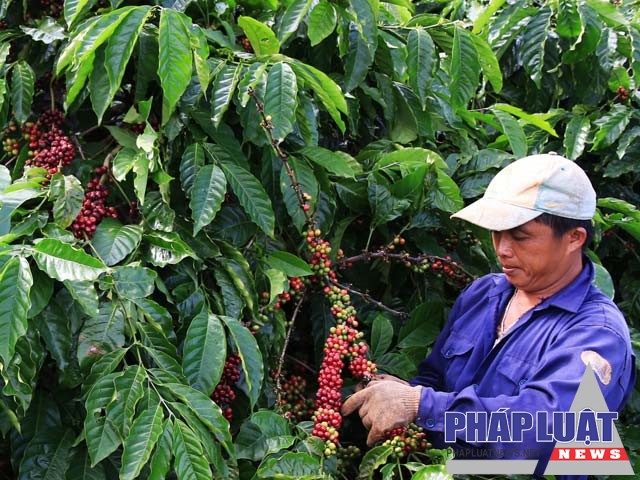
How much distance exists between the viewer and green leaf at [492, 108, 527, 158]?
1.94 m

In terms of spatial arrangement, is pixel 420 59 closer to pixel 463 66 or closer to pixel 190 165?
pixel 463 66

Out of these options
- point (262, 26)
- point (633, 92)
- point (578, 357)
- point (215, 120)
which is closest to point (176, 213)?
point (215, 120)

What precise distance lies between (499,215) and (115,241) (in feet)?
2.37

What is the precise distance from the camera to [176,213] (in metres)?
1.57

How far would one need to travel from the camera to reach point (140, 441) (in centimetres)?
116

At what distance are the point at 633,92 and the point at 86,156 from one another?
1.70 meters

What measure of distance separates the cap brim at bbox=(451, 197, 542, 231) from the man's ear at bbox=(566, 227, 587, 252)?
9 centimetres

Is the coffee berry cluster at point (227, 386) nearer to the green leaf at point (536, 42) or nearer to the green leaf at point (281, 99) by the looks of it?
the green leaf at point (281, 99)

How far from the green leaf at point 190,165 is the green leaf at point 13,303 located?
1.37ft

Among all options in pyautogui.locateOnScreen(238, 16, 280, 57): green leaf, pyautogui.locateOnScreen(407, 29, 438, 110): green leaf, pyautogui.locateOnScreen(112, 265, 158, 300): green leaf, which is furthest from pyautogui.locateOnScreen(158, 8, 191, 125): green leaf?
pyautogui.locateOnScreen(407, 29, 438, 110): green leaf

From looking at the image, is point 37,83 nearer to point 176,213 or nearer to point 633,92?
point 176,213

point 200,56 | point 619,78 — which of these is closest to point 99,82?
point 200,56

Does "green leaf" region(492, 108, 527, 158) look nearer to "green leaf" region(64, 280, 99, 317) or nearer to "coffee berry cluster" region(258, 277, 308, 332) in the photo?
"coffee berry cluster" region(258, 277, 308, 332)

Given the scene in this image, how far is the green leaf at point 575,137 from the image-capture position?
2.29 metres
